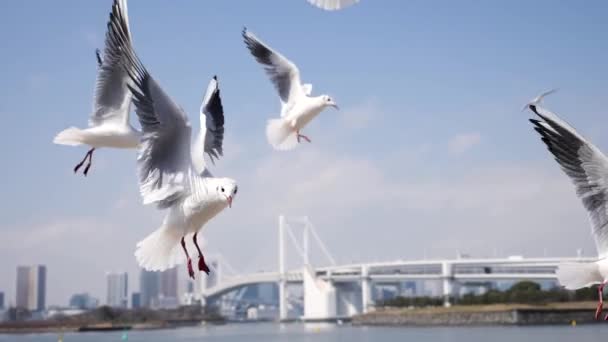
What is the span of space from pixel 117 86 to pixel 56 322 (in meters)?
65.2

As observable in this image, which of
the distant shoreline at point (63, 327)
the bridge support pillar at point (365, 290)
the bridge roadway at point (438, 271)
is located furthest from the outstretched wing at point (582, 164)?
the distant shoreline at point (63, 327)

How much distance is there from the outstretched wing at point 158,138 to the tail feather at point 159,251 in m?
0.25

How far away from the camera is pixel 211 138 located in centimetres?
479

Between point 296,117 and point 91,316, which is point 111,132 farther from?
point 91,316

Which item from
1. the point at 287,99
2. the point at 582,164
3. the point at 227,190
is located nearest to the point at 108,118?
the point at 227,190

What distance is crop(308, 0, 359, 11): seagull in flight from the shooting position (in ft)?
10.9

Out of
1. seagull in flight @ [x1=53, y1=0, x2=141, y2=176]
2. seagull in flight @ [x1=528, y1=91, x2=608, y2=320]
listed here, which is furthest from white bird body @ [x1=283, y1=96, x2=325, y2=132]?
seagull in flight @ [x1=528, y1=91, x2=608, y2=320]

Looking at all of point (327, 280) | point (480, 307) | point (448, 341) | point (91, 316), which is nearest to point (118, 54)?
point (448, 341)

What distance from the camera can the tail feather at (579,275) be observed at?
459 centimetres

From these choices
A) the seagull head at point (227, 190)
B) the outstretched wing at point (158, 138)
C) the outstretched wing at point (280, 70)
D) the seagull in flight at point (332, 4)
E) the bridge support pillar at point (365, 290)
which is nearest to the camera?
the seagull in flight at point (332, 4)

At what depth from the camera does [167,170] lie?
433cm

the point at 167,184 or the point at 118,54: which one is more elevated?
the point at 118,54

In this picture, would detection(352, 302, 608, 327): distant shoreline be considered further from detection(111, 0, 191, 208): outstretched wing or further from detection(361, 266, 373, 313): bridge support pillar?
detection(111, 0, 191, 208): outstretched wing

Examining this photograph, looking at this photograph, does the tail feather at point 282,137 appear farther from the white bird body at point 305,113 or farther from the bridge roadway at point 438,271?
the bridge roadway at point 438,271
